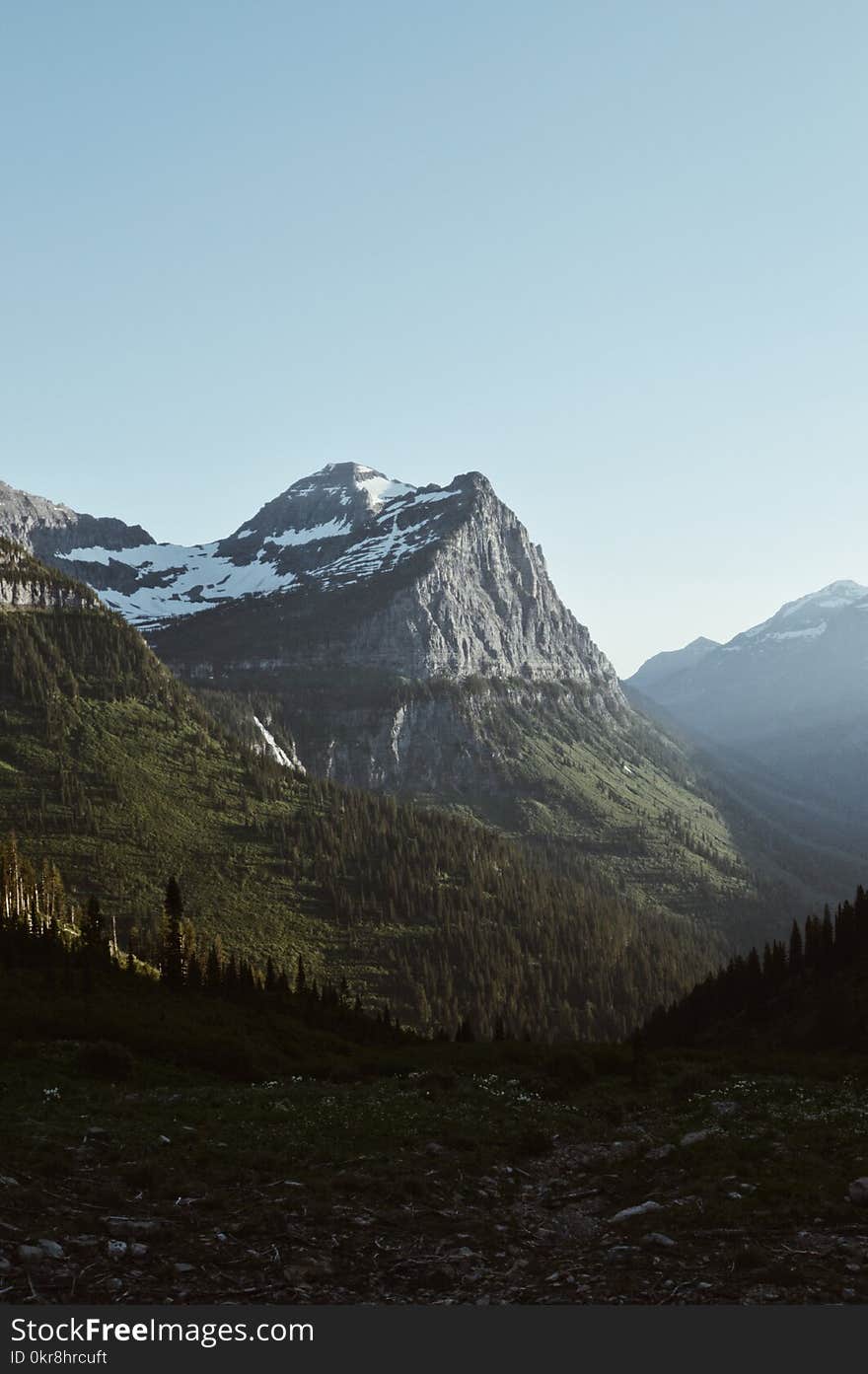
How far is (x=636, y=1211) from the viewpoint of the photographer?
65.4 feet

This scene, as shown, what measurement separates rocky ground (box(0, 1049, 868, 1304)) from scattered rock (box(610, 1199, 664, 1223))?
0.19 m

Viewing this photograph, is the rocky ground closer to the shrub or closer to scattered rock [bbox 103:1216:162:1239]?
scattered rock [bbox 103:1216:162:1239]

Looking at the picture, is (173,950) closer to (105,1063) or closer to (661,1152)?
(105,1063)

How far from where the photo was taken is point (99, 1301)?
1382 cm

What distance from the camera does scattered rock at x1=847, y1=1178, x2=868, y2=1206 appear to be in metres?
19.5

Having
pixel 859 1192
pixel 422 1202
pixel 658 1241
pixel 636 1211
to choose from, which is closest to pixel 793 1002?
pixel 859 1192

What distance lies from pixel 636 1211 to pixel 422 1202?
5035 millimetres

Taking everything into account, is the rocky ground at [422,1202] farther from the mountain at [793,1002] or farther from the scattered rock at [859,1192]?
the mountain at [793,1002]

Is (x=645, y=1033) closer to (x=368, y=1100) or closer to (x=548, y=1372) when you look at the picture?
(x=368, y=1100)

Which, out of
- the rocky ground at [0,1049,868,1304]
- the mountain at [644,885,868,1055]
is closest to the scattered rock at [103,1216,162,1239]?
the rocky ground at [0,1049,868,1304]

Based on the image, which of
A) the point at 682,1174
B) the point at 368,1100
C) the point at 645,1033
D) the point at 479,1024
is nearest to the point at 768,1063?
the point at 368,1100

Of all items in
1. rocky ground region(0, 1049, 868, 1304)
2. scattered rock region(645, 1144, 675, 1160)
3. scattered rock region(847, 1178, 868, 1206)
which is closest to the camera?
rocky ground region(0, 1049, 868, 1304)

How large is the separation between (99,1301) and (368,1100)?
73.4 ft

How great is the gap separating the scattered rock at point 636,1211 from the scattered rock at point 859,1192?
4.36 metres
